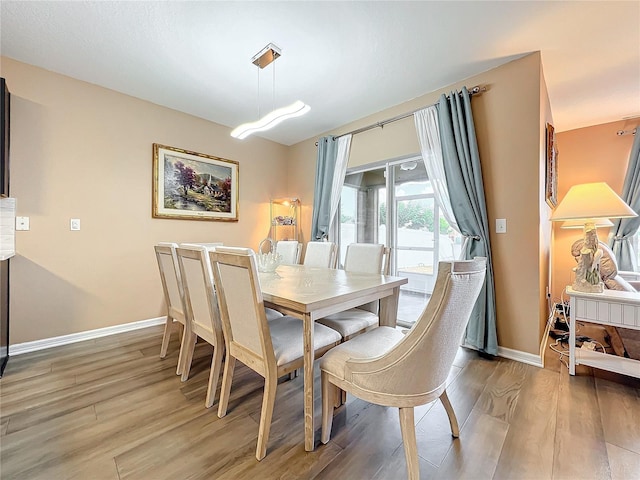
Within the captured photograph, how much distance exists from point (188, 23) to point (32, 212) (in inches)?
86.2

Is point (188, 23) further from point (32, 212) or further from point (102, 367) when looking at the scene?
point (102, 367)

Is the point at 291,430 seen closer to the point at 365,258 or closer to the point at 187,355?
the point at 187,355

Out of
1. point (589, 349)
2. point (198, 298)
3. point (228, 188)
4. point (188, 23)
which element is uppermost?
point (188, 23)

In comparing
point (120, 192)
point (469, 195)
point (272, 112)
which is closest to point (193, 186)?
point (120, 192)

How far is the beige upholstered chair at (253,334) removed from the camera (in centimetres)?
125

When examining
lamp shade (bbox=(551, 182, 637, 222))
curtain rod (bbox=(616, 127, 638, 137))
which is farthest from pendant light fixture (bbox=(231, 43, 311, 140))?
curtain rod (bbox=(616, 127, 638, 137))

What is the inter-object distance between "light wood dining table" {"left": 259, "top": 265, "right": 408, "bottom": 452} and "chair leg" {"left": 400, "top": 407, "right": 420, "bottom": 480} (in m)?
0.44

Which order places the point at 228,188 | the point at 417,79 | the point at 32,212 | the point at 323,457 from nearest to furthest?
the point at 323,457 → the point at 32,212 → the point at 417,79 → the point at 228,188

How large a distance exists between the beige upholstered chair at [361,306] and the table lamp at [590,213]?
1.41 m

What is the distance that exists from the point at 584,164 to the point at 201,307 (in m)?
4.98

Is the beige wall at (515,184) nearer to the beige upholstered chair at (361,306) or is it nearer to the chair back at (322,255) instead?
the beige upholstered chair at (361,306)

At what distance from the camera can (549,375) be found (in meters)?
1.98

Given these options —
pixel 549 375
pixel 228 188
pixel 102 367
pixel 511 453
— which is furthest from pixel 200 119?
pixel 549 375

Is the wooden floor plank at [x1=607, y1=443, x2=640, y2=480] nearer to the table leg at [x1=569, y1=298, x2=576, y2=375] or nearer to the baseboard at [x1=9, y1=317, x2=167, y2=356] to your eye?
the table leg at [x1=569, y1=298, x2=576, y2=375]
